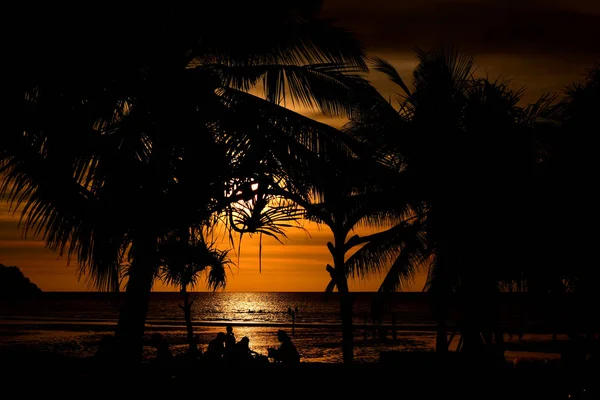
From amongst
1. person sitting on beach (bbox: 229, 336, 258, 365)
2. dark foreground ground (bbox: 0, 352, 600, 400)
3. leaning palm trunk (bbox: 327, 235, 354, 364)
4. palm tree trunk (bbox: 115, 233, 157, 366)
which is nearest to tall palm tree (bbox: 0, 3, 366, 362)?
palm tree trunk (bbox: 115, 233, 157, 366)

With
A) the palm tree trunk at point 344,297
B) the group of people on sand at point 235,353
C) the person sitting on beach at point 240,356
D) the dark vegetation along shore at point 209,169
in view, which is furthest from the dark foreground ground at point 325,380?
the palm tree trunk at point 344,297

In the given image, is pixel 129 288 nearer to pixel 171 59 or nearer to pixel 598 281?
pixel 171 59

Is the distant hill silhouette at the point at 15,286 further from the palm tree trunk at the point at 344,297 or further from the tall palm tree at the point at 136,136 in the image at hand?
the tall palm tree at the point at 136,136

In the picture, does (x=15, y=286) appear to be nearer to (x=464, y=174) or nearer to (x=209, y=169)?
(x=464, y=174)

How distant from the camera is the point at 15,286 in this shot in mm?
184375

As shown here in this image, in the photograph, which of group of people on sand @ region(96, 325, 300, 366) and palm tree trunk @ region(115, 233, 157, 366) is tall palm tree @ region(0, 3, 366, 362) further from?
group of people on sand @ region(96, 325, 300, 366)

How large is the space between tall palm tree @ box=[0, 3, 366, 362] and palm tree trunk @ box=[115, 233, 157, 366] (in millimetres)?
13

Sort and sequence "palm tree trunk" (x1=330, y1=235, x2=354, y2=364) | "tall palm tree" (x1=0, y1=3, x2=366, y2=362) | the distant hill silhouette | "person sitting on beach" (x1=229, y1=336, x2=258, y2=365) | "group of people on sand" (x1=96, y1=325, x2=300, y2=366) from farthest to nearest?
the distant hill silhouette
"palm tree trunk" (x1=330, y1=235, x2=354, y2=364)
"group of people on sand" (x1=96, y1=325, x2=300, y2=366)
"person sitting on beach" (x1=229, y1=336, x2=258, y2=365)
"tall palm tree" (x1=0, y1=3, x2=366, y2=362)

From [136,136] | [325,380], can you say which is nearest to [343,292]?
[325,380]

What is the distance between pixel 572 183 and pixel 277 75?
23.7ft

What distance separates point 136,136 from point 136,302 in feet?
6.36

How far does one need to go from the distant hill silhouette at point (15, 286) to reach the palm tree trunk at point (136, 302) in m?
189

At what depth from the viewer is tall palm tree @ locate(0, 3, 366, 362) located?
18.8 feet

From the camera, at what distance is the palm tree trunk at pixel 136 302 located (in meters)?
7.20
